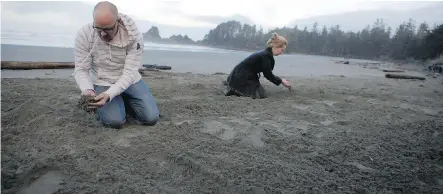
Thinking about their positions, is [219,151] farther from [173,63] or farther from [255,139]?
[173,63]

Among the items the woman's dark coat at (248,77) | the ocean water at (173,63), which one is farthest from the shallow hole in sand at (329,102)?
the ocean water at (173,63)

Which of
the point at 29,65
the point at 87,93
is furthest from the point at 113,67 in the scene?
the point at 29,65

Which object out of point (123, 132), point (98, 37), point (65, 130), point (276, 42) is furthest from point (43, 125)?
point (276, 42)

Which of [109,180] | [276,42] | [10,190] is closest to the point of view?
[10,190]

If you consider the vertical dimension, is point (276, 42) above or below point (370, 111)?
above

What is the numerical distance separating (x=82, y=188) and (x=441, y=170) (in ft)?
8.24

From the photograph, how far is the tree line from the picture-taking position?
52.2 meters

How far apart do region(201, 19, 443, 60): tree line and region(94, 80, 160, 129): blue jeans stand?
40.4 metres

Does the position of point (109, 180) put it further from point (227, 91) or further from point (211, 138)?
point (227, 91)

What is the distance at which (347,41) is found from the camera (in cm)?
7644

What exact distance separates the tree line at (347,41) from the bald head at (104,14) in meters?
40.8

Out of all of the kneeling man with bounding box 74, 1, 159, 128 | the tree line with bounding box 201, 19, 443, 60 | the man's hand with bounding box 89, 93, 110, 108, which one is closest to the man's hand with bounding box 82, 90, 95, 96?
the kneeling man with bounding box 74, 1, 159, 128

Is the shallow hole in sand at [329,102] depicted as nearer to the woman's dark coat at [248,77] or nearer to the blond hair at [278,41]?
the woman's dark coat at [248,77]

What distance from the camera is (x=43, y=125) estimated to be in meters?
2.65
